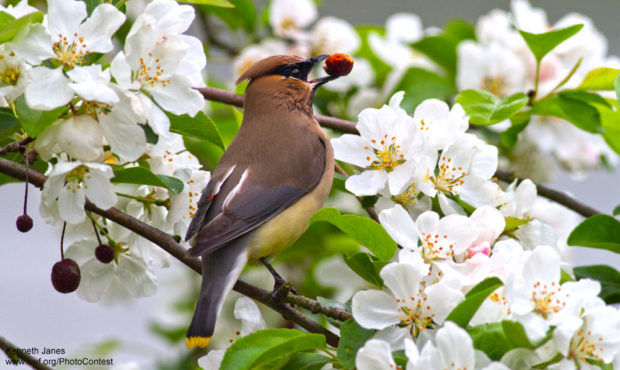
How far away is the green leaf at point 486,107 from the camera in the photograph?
1.94 m

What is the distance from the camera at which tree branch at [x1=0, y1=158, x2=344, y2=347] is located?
151 centimetres

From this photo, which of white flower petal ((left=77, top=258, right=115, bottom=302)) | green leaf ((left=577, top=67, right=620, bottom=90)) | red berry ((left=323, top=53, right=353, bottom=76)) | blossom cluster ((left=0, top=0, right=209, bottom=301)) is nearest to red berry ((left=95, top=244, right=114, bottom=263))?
white flower petal ((left=77, top=258, right=115, bottom=302))

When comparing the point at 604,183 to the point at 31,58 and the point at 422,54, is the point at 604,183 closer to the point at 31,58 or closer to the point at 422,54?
the point at 422,54

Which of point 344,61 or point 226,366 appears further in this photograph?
point 344,61

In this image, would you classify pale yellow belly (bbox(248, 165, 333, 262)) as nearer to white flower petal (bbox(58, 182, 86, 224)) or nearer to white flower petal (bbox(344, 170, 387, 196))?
white flower petal (bbox(344, 170, 387, 196))

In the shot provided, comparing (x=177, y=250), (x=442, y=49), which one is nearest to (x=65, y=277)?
(x=177, y=250)

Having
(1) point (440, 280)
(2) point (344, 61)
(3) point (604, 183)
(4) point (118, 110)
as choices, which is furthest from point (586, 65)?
(3) point (604, 183)

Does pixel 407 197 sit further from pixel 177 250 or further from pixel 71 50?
pixel 71 50

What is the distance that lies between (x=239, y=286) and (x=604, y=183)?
18.2ft

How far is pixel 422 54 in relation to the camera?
304 cm

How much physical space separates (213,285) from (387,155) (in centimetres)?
43

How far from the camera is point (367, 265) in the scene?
5.00ft

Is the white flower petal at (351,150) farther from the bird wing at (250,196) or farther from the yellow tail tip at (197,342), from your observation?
the yellow tail tip at (197,342)

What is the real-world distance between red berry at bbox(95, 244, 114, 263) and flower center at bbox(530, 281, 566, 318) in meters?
0.88
